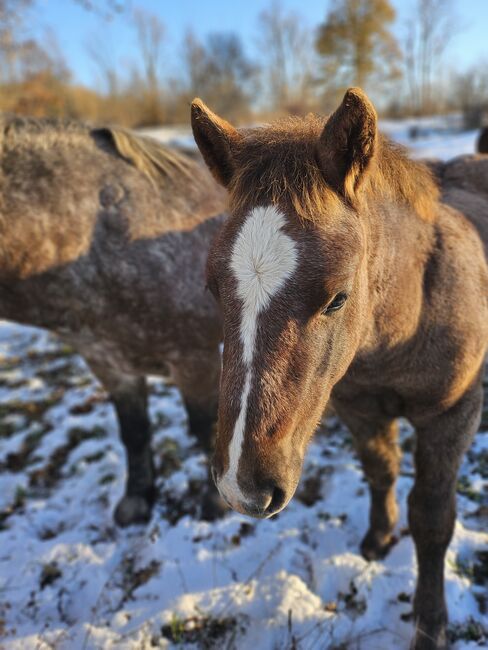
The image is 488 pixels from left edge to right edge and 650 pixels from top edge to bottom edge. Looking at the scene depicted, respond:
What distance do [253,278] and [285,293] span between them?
0.33 feet

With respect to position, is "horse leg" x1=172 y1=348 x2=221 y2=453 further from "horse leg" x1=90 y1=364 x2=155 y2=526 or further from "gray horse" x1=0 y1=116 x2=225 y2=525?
"horse leg" x1=90 y1=364 x2=155 y2=526

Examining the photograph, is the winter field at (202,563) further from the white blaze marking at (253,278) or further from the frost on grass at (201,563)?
the white blaze marking at (253,278)

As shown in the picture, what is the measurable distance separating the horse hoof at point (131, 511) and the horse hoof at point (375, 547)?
1543 mm

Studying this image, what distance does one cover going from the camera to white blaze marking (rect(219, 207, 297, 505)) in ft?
3.67

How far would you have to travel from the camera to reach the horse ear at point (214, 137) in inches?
55.0

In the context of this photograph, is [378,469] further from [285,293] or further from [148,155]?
[148,155]

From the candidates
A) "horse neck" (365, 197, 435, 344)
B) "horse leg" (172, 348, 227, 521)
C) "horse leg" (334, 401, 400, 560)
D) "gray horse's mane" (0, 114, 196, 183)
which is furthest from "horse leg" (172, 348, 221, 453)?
"horse neck" (365, 197, 435, 344)

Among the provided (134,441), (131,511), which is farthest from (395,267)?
(131,511)

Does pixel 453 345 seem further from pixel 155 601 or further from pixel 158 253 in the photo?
pixel 155 601

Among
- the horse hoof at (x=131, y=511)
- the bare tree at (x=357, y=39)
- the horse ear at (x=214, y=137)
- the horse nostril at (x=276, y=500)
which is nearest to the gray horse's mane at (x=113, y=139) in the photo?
the horse ear at (x=214, y=137)

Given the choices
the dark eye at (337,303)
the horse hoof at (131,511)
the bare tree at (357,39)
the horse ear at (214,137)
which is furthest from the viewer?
the bare tree at (357,39)

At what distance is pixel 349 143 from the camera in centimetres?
122

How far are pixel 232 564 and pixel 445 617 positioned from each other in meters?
1.20

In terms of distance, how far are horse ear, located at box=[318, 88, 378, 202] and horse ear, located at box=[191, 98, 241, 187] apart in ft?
1.15
